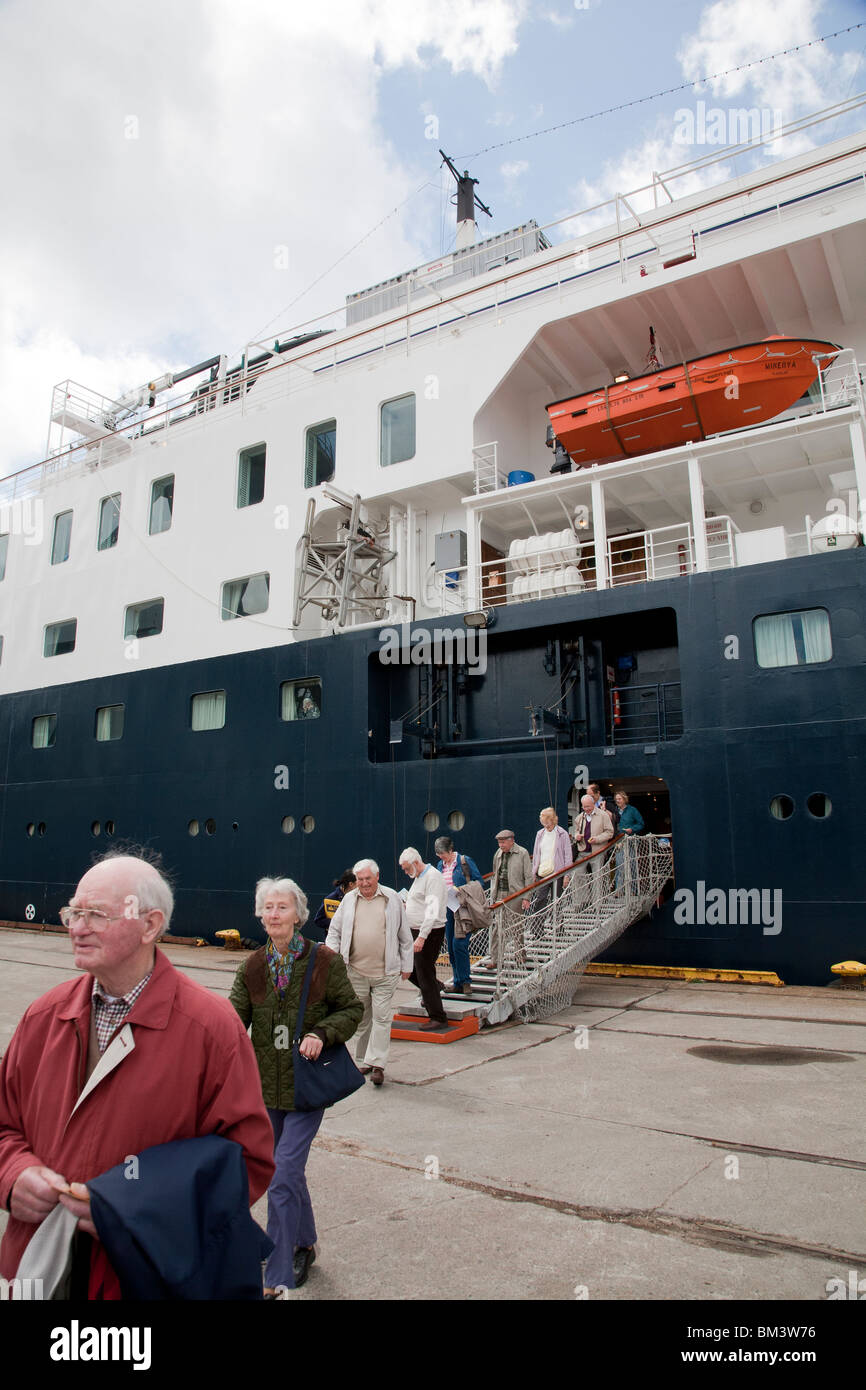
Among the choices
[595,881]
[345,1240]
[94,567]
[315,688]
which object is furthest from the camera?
[94,567]

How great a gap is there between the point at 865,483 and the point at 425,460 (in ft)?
20.1

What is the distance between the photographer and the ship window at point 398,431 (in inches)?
529

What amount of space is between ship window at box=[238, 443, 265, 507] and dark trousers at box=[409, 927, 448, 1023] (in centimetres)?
1048

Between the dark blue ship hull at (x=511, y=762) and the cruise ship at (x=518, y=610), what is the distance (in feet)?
0.12

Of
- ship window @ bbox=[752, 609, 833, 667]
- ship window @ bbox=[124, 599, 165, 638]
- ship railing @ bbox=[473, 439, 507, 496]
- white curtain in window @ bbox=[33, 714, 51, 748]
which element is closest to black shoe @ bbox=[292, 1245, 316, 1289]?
ship window @ bbox=[752, 609, 833, 667]

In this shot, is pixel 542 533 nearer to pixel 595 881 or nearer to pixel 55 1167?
pixel 595 881

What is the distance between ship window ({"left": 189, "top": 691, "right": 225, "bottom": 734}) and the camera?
13.9 m

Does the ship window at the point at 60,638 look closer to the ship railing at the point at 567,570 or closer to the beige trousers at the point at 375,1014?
the ship railing at the point at 567,570

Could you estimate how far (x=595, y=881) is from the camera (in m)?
8.70

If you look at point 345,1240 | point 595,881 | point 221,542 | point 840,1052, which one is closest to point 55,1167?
point 345,1240

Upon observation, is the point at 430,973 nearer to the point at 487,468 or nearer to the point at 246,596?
the point at 487,468

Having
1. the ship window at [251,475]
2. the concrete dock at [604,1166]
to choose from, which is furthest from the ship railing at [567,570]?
the concrete dock at [604,1166]

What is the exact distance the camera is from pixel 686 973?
921cm

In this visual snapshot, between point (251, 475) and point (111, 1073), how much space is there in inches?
584
